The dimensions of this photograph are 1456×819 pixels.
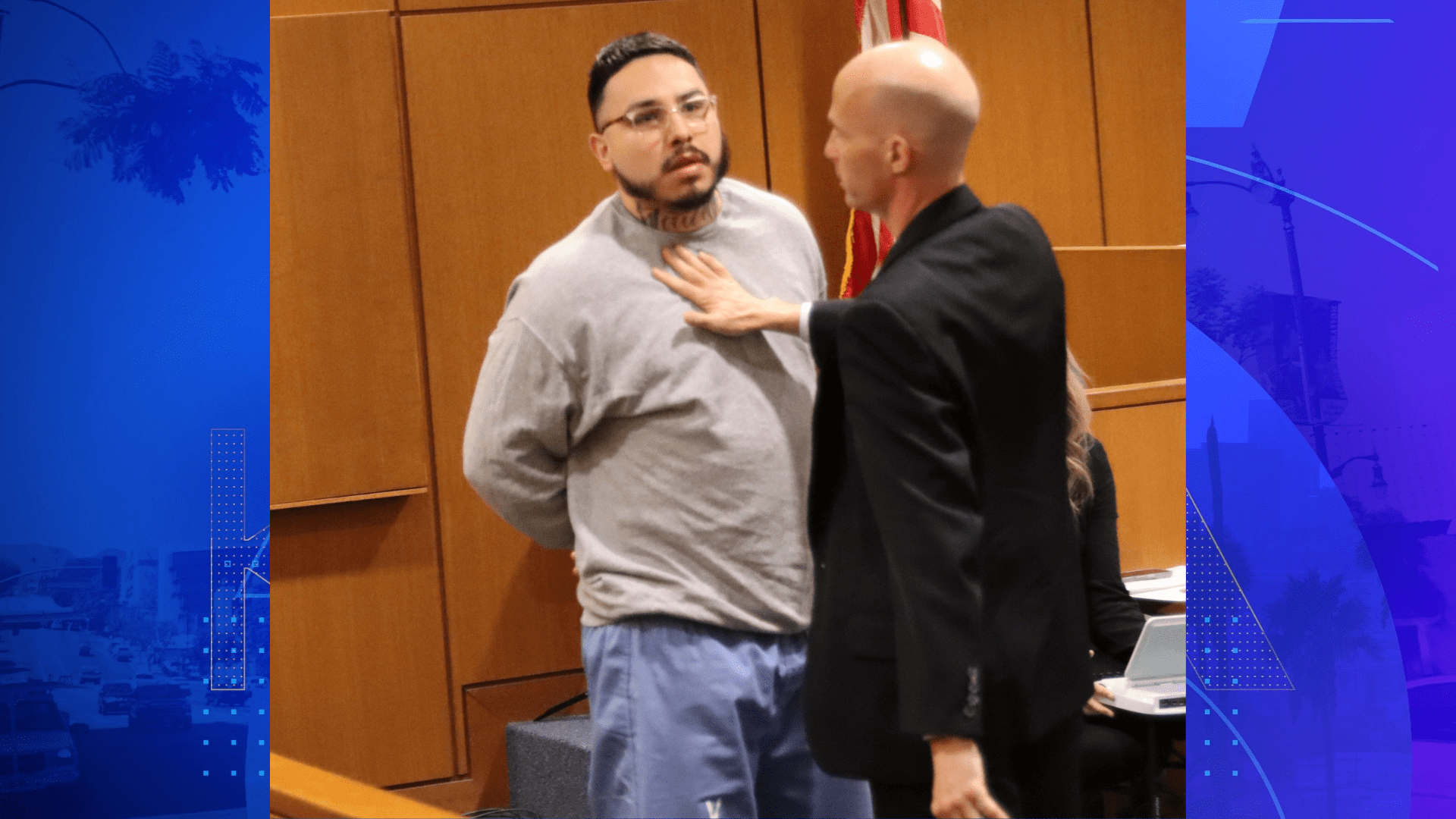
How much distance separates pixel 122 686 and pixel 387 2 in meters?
1.76

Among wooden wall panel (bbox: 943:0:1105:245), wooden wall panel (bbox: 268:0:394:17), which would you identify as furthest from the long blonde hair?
wooden wall panel (bbox: 268:0:394:17)

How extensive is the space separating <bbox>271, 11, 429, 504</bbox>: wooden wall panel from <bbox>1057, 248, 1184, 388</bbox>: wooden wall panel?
5.43 ft

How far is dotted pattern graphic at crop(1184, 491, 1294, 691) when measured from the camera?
1584mm

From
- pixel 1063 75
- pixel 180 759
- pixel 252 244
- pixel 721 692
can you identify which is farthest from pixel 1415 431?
pixel 1063 75

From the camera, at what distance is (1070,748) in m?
1.25

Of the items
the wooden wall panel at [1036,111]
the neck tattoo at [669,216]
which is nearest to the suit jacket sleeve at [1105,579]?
the wooden wall panel at [1036,111]

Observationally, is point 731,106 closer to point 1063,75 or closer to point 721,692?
point 1063,75

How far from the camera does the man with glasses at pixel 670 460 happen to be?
1.51m

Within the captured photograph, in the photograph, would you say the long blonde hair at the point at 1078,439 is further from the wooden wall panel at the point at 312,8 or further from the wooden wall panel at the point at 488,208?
the wooden wall panel at the point at 312,8

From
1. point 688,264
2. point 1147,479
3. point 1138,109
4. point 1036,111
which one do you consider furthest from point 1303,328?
point 1138,109

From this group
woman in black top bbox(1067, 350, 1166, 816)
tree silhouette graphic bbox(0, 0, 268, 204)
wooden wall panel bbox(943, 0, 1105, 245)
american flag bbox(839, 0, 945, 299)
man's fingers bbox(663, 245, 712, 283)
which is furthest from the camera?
wooden wall panel bbox(943, 0, 1105, 245)

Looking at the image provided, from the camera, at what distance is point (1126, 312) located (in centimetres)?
324

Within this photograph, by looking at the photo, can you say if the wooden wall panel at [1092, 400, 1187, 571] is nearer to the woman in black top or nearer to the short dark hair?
the woman in black top

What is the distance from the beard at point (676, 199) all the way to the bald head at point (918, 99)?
0.37 m
